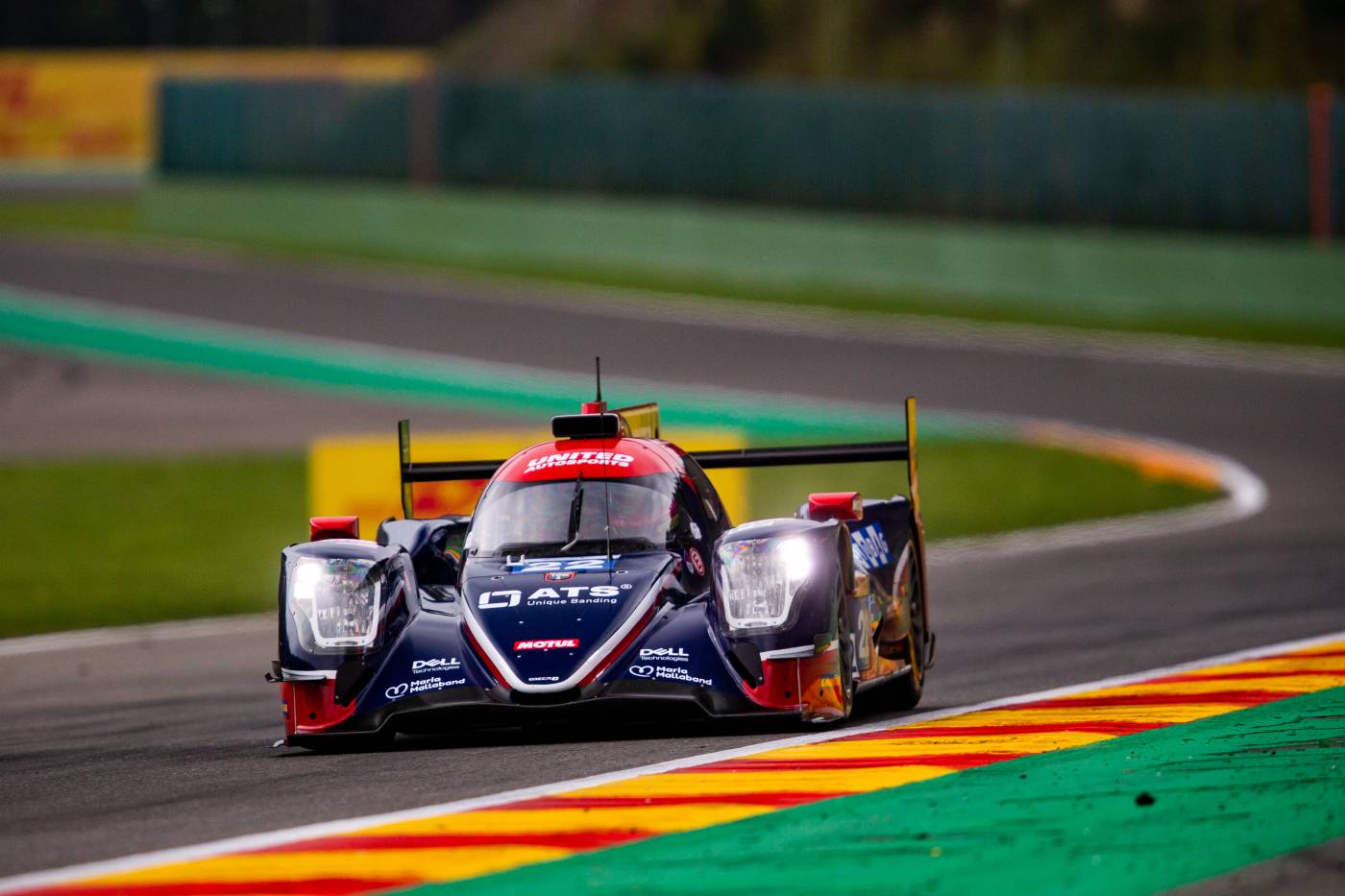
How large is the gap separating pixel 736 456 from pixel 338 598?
2.58 m

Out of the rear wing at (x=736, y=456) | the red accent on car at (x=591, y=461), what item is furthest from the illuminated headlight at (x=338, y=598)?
the rear wing at (x=736, y=456)

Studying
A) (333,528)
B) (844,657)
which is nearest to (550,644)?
(844,657)

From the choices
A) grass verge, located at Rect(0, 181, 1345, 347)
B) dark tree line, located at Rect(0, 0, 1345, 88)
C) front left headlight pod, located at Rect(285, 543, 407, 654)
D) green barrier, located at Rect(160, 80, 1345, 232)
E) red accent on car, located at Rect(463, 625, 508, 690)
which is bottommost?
red accent on car, located at Rect(463, 625, 508, 690)

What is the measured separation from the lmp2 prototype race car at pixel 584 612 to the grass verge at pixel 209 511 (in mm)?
7039

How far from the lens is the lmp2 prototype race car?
856 cm

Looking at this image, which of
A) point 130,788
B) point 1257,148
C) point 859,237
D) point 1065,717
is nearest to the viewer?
point 130,788

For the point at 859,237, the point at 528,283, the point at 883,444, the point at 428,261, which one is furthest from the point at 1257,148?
the point at 883,444

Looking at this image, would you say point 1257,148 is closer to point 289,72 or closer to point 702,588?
point 702,588

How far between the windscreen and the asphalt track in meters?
0.80

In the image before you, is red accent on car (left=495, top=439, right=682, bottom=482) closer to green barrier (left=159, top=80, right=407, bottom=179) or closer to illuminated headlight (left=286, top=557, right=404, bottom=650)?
illuminated headlight (left=286, top=557, right=404, bottom=650)

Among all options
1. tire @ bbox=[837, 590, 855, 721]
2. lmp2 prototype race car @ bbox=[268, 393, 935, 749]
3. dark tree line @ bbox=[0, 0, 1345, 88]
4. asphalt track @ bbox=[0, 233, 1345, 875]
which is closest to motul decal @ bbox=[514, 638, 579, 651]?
lmp2 prototype race car @ bbox=[268, 393, 935, 749]

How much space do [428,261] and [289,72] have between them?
21.7 meters

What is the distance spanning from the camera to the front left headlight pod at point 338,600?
29.2ft

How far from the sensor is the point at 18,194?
191 ft
